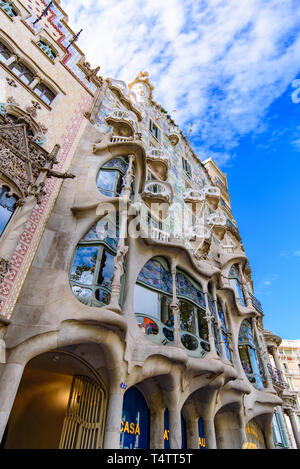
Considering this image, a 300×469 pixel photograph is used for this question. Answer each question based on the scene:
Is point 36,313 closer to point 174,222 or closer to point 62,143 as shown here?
point 62,143

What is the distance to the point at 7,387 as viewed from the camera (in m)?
6.15

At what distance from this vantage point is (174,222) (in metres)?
16.7

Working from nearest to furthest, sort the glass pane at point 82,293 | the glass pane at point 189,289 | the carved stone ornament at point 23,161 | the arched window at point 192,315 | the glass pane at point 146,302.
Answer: the carved stone ornament at point 23,161, the glass pane at point 82,293, the glass pane at point 146,302, the arched window at point 192,315, the glass pane at point 189,289

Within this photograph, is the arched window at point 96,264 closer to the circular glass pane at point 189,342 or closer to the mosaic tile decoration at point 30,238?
the mosaic tile decoration at point 30,238

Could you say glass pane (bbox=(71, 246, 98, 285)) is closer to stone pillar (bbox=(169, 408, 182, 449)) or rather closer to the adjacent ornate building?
the adjacent ornate building

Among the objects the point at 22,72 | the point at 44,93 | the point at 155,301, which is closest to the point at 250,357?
the point at 155,301

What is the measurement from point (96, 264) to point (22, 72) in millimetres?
8397

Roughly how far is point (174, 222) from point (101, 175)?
21.1 ft

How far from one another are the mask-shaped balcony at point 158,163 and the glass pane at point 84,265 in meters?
9.18

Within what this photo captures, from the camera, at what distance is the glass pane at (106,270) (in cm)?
877

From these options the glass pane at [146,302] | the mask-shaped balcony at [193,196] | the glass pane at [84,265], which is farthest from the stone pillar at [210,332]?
the mask-shaped balcony at [193,196]

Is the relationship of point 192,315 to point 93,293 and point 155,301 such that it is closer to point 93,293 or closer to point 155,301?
point 155,301

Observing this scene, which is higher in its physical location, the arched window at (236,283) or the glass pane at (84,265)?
the arched window at (236,283)

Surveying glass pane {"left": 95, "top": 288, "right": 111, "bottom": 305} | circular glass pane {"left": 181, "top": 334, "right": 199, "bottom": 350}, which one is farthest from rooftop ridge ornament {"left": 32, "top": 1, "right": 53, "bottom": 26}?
circular glass pane {"left": 181, "top": 334, "right": 199, "bottom": 350}
